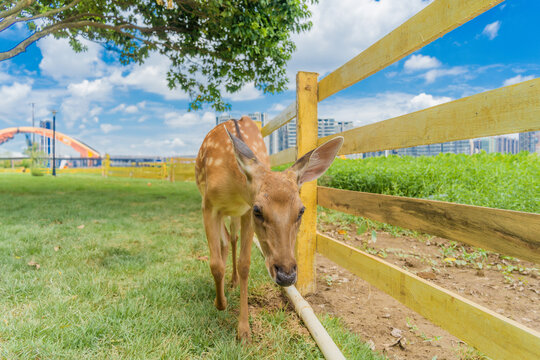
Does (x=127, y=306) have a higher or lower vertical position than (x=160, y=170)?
lower

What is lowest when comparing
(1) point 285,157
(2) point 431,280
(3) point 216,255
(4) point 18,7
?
(2) point 431,280

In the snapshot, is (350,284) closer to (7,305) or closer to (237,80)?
(7,305)

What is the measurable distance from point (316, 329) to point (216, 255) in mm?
→ 989

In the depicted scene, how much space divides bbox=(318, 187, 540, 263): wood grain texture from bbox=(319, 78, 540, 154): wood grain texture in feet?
1.27

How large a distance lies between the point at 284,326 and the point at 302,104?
6.68 feet

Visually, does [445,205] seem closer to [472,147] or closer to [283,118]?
[283,118]

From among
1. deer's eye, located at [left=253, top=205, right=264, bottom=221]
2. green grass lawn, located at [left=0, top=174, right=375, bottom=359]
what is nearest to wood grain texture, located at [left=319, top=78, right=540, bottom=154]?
deer's eye, located at [left=253, top=205, right=264, bottom=221]

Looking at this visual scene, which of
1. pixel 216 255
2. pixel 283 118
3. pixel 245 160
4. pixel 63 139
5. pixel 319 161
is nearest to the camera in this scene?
pixel 245 160

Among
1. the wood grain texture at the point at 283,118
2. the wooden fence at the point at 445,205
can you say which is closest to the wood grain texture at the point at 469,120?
the wooden fence at the point at 445,205

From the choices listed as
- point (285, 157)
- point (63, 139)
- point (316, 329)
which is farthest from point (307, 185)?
point (63, 139)

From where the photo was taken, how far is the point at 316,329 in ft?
7.73

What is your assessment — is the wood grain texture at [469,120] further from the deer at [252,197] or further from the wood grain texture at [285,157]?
the wood grain texture at [285,157]

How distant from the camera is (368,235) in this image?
5551mm

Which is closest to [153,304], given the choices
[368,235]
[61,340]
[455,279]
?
[61,340]
